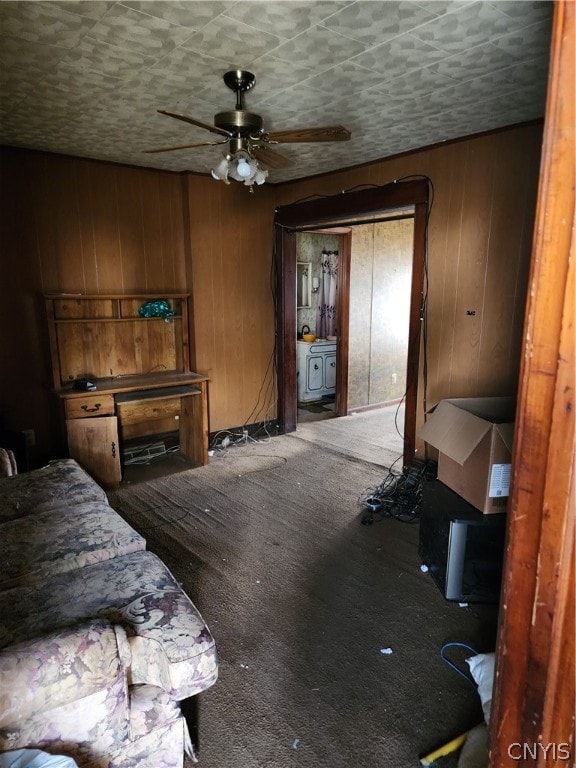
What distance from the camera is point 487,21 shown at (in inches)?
71.9

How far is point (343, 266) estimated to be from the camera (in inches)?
212

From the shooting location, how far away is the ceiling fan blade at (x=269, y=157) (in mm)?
2619

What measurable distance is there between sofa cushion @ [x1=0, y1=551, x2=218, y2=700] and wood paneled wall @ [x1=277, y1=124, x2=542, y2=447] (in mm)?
2577

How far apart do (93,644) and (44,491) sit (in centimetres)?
139

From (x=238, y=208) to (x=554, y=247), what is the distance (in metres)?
4.05

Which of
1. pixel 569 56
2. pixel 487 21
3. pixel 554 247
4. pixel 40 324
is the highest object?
pixel 487 21

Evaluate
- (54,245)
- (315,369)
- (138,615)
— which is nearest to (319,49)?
(138,615)

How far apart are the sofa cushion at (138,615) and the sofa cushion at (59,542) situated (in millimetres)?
69

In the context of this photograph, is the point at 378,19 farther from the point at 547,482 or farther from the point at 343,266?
the point at 343,266

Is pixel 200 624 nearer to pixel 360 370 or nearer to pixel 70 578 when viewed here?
pixel 70 578

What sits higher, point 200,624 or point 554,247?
point 554,247

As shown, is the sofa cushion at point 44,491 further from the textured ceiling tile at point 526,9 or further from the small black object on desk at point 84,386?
the textured ceiling tile at point 526,9

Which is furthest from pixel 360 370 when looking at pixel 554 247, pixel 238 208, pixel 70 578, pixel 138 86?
pixel 554 247

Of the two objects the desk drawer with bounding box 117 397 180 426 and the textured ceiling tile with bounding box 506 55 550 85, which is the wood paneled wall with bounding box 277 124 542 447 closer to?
the textured ceiling tile with bounding box 506 55 550 85
